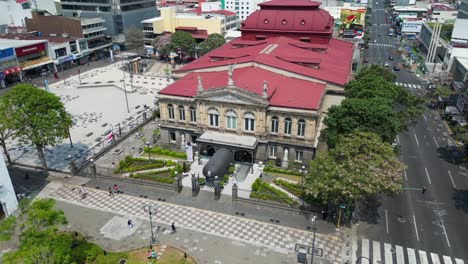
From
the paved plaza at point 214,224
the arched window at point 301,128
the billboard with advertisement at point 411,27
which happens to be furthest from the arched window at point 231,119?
the billboard with advertisement at point 411,27

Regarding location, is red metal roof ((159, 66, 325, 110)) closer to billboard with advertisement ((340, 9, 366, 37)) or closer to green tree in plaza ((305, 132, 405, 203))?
green tree in plaza ((305, 132, 405, 203))


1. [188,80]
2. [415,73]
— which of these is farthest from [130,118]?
[415,73]

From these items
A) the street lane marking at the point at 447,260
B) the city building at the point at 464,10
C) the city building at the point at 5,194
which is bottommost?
the street lane marking at the point at 447,260

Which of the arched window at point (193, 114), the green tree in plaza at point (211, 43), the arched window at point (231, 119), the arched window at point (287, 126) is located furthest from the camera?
the green tree in plaza at point (211, 43)

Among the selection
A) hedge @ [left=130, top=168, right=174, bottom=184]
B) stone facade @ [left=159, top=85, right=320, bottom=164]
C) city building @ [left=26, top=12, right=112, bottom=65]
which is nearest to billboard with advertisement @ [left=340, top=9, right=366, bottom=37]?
city building @ [left=26, top=12, right=112, bottom=65]

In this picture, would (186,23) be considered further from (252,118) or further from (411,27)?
(411,27)

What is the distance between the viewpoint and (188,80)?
236ft

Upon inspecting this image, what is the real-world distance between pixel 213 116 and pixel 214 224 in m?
22.6

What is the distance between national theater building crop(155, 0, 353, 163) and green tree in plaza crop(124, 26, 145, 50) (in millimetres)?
79253

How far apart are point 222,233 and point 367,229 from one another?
20.1 m

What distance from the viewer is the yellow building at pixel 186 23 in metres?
147

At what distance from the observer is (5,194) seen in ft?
159

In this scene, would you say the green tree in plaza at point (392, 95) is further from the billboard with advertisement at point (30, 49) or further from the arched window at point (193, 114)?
the billboard with advertisement at point (30, 49)

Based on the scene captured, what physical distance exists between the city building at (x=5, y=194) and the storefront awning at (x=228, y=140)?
29848 mm
